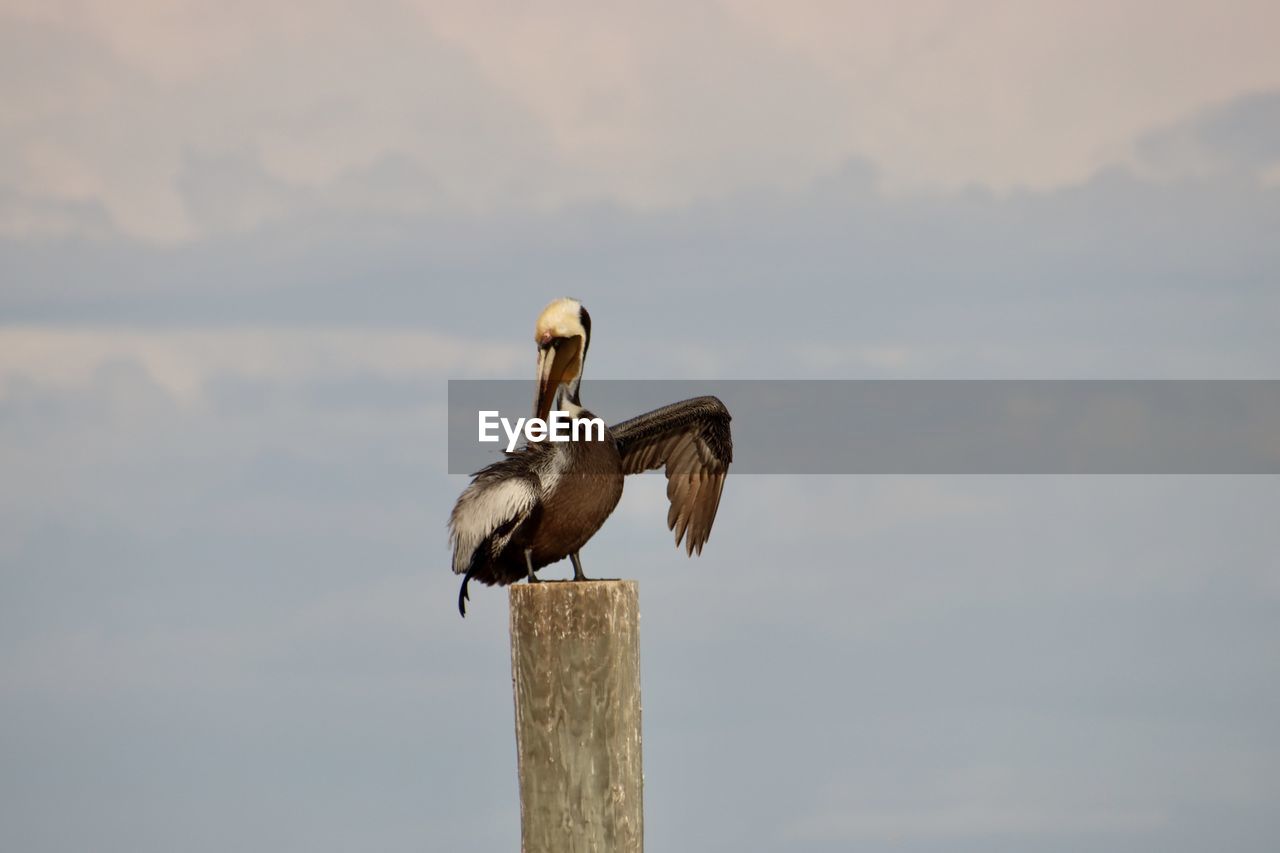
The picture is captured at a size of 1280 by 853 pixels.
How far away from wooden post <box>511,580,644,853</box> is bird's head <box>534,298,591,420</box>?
2.52 metres

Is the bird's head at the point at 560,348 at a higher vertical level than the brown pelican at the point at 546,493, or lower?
higher

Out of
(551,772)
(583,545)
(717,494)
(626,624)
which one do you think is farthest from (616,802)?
(717,494)

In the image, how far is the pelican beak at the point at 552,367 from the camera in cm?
991

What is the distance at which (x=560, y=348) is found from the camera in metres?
9.95

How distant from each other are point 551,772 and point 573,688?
0.41 metres

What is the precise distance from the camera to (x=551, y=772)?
7551 mm

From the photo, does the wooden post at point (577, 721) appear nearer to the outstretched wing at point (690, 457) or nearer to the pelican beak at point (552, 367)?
the pelican beak at point (552, 367)

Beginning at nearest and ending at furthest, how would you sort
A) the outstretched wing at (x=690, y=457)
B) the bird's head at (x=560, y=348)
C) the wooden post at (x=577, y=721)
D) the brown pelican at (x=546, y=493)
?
the wooden post at (x=577, y=721) < the brown pelican at (x=546, y=493) < the bird's head at (x=560, y=348) < the outstretched wing at (x=690, y=457)

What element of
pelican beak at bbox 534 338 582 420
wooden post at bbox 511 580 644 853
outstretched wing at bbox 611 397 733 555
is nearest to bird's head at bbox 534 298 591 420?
Result: pelican beak at bbox 534 338 582 420

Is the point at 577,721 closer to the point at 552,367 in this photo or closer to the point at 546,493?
the point at 546,493

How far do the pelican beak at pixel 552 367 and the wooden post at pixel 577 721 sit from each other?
2505 millimetres

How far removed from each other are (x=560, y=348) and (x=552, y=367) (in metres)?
0.13

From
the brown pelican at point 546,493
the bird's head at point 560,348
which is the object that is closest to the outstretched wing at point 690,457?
the brown pelican at point 546,493

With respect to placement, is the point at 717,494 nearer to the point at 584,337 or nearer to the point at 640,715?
the point at 584,337
